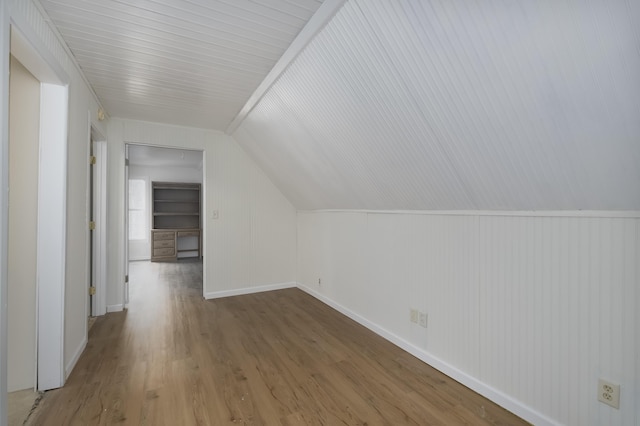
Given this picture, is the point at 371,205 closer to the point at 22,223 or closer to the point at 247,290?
the point at 247,290

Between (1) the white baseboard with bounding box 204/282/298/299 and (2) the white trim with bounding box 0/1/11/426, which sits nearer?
(2) the white trim with bounding box 0/1/11/426

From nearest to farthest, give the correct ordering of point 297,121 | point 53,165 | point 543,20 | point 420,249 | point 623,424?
point 543,20, point 623,424, point 53,165, point 420,249, point 297,121

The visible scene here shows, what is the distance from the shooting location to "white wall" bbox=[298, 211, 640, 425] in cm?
130

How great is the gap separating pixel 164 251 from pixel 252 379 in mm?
5822

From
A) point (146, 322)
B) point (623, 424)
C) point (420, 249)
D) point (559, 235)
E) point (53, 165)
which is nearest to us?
point (623, 424)

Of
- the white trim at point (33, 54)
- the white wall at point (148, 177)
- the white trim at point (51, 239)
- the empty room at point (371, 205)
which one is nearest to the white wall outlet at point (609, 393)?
the empty room at point (371, 205)

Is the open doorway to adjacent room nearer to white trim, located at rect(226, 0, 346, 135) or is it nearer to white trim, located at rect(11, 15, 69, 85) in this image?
white trim, located at rect(226, 0, 346, 135)

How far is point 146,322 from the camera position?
3.10 metres

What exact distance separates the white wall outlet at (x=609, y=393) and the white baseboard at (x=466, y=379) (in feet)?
0.95

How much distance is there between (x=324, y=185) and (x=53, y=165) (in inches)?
85.6

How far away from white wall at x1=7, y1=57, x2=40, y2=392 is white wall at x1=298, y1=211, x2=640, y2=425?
256 centimetres

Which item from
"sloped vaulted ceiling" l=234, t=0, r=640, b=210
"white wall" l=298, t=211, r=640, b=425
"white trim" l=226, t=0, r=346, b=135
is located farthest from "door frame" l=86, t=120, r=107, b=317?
"white wall" l=298, t=211, r=640, b=425

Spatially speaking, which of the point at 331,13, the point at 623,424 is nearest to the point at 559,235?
the point at 623,424

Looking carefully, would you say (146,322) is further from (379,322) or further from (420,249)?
(420,249)
